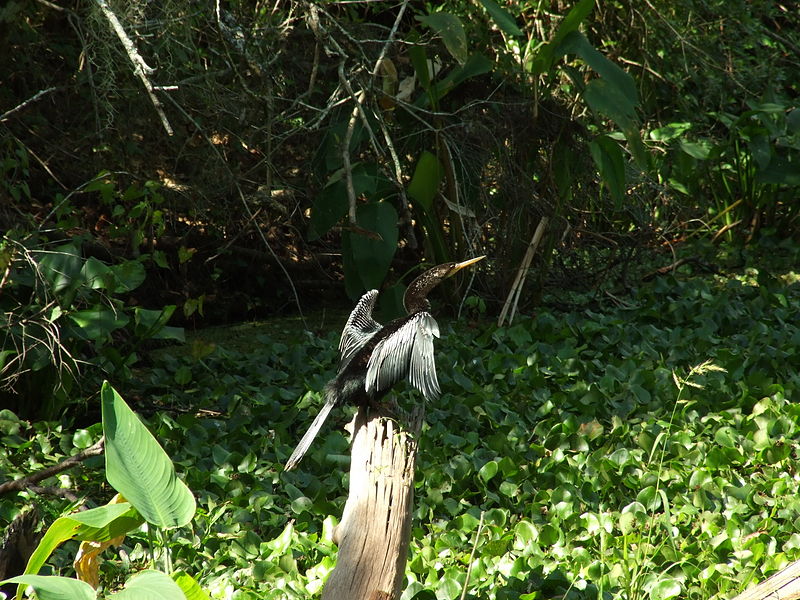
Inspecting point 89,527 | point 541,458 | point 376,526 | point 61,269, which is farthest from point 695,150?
point 89,527

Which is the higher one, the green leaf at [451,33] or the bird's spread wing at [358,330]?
the green leaf at [451,33]

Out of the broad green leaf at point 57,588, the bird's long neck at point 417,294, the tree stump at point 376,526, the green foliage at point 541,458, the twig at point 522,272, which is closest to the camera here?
the broad green leaf at point 57,588

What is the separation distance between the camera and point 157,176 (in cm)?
573

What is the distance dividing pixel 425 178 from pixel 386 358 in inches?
84.3

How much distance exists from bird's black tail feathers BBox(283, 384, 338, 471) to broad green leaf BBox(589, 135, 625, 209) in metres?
2.38

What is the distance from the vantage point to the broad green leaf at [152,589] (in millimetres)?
1861

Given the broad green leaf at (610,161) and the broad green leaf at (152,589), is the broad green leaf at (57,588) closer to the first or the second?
the broad green leaf at (152,589)

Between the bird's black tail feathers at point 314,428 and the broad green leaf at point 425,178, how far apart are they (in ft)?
6.52

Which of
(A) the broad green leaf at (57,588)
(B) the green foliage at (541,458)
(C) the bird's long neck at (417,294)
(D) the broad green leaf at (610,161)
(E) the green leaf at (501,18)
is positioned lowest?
(B) the green foliage at (541,458)

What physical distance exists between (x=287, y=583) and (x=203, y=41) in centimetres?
393

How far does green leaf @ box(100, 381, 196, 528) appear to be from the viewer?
2.13 meters

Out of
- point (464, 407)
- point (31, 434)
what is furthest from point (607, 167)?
point (31, 434)

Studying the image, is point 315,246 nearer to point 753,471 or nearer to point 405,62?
point 405,62

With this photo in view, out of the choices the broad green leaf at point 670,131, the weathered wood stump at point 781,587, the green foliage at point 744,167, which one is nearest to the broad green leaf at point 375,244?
the green foliage at point 744,167
